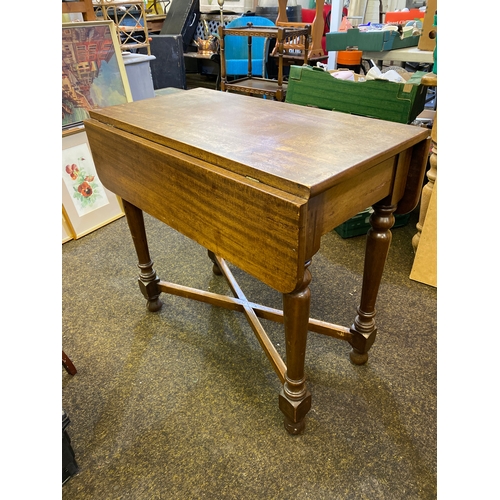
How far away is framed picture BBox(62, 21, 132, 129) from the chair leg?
1.27m

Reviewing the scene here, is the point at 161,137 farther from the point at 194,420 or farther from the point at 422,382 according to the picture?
the point at 422,382

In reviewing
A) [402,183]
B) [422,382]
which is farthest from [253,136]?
[422,382]

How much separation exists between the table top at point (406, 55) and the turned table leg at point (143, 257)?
166 centimetres

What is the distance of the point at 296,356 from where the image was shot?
962mm

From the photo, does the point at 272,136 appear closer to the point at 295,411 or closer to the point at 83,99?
the point at 295,411

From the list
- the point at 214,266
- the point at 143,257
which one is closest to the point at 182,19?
the point at 214,266

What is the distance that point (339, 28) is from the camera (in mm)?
2664

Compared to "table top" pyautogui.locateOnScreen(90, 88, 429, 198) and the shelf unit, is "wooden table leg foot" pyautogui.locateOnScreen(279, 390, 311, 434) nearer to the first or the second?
"table top" pyautogui.locateOnScreen(90, 88, 429, 198)

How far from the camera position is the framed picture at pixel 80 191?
6.59 feet

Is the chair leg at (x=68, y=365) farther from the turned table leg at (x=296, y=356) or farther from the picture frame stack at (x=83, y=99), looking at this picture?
the picture frame stack at (x=83, y=99)

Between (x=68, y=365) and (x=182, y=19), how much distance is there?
16.1ft

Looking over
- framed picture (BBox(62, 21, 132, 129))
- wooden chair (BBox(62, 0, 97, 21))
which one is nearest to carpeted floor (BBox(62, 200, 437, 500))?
framed picture (BBox(62, 21, 132, 129))

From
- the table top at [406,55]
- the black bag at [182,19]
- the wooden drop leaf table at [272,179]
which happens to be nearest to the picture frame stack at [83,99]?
the wooden drop leaf table at [272,179]

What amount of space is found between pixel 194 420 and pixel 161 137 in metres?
0.81
